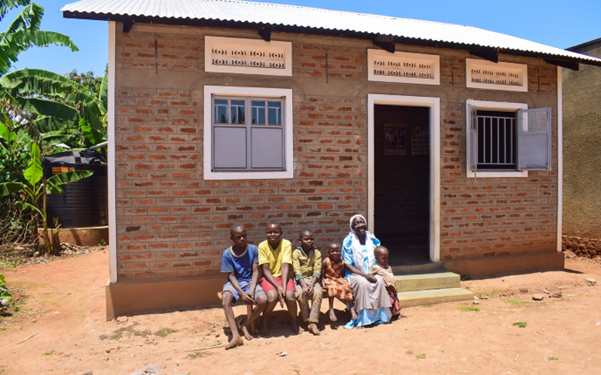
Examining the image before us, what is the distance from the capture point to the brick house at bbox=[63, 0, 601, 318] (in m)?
5.43

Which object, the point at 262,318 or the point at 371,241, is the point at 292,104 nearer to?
the point at 371,241

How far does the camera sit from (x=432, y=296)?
592cm

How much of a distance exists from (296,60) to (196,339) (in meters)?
3.96

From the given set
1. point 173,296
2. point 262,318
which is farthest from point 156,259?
point 262,318

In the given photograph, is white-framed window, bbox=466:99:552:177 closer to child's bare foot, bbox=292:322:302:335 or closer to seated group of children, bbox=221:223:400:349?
seated group of children, bbox=221:223:400:349

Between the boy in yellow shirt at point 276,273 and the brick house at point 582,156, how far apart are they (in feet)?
25.7

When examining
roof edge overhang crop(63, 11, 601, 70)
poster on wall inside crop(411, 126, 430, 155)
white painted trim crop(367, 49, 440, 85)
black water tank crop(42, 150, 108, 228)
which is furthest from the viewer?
poster on wall inside crop(411, 126, 430, 155)

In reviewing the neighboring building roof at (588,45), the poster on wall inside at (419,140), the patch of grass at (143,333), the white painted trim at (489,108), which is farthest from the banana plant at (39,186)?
the neighboring building roof at (588,45)

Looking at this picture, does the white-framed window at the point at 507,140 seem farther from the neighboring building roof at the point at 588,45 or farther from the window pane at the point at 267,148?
the neighboring building roof at the point at 588,45

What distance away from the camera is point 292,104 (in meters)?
5.95

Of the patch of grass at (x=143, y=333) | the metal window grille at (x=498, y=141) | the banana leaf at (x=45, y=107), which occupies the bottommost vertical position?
the patch of grass at (x=143, y=333)

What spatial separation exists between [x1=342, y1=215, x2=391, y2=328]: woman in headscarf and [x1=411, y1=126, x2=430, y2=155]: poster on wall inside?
5352mm

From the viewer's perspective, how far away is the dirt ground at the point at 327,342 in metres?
3.95

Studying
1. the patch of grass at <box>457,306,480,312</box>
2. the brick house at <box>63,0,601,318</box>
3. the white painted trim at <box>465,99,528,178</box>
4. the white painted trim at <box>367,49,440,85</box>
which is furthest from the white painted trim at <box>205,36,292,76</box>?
the patch of grass at <box>457,306,480,312</box>
